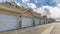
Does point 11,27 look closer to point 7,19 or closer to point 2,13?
point 7,19

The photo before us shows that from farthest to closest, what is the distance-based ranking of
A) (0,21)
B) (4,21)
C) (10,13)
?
(10,13) → (4,21) → (0,21)

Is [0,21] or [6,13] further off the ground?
[6,13]

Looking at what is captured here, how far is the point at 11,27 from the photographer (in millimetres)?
15773

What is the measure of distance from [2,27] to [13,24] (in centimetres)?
319

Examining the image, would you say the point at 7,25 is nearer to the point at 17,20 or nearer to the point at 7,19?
the point at 7,19

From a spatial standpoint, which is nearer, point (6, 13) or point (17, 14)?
point (6, 13)

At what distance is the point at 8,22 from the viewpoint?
14.9 meters

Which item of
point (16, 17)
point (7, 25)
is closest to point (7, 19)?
point (7, 25)

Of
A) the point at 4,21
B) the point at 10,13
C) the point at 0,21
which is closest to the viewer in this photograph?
the point at 0,21

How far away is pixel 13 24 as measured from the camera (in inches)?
651

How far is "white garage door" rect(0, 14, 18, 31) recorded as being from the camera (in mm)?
13492

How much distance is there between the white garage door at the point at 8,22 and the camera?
13492 mm

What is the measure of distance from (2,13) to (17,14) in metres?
4.55

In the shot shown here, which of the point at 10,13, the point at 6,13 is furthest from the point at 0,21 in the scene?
the point at 10,13
